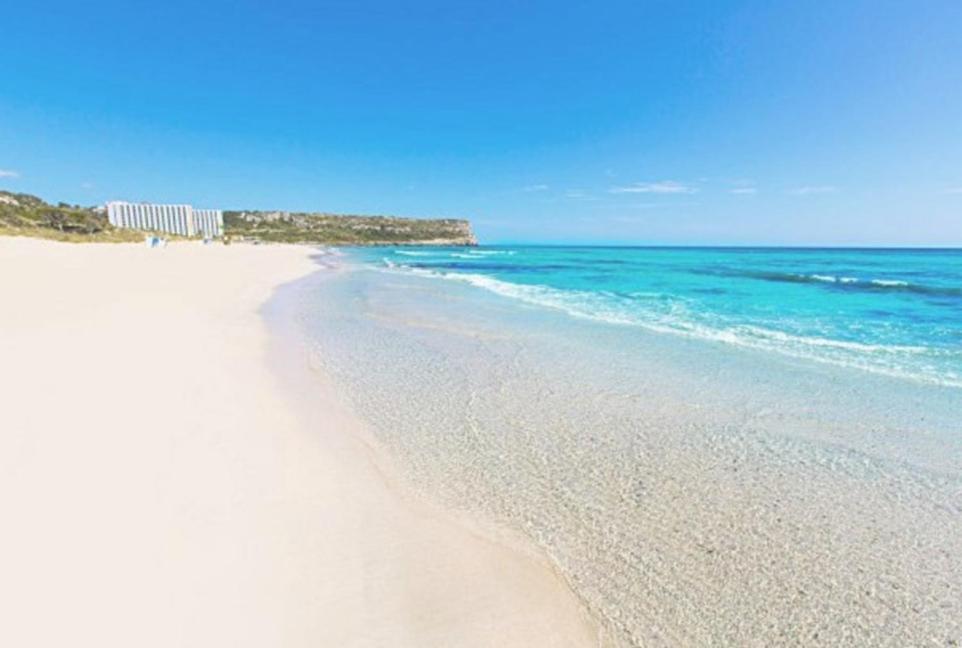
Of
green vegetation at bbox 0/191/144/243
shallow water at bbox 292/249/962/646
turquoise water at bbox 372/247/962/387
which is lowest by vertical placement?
shallow water at bbox 292/249/962/646

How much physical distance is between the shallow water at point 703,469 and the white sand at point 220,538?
51cm

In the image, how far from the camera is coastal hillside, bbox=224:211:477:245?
143 metres

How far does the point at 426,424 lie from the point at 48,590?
11.6ft

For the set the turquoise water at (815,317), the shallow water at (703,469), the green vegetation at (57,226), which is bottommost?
the shallow water at (703,469)

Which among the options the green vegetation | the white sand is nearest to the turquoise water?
the white sand

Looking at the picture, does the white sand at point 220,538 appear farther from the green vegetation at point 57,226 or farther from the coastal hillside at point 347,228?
the coastal hillside at point 347,228

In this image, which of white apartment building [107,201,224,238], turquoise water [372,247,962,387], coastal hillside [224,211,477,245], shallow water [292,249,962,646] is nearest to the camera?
shallow water [292,249,962,646]

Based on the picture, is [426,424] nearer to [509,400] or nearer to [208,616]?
[509,400]

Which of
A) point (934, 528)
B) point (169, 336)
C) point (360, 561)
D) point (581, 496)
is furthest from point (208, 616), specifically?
point (169, 336)

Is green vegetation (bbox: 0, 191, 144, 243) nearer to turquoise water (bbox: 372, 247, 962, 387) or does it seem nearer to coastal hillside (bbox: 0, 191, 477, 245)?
turquoise water (bbox: 372, 247, 962, 387)

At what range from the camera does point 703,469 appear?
4762 millimetres

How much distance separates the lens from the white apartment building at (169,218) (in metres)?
113

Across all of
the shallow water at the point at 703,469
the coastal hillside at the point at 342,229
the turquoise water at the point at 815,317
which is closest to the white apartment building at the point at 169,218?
the coastal hillside at the point at 342,229

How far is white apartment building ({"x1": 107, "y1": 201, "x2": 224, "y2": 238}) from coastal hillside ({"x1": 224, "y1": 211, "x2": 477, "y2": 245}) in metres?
7.31
